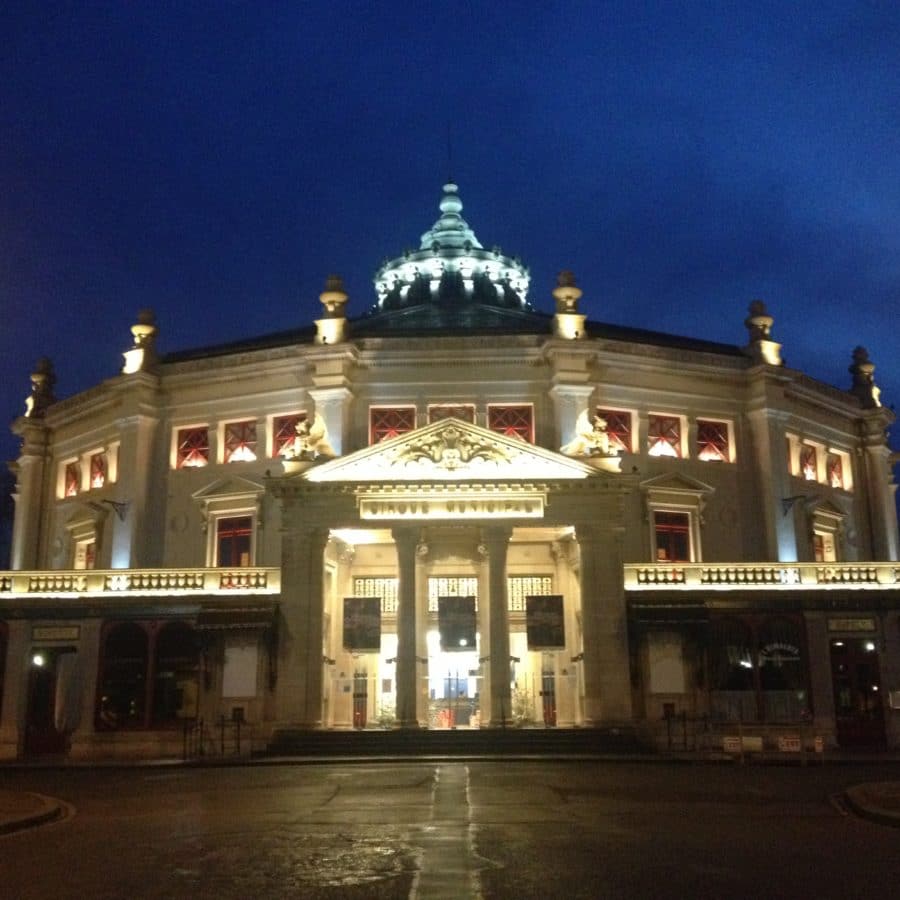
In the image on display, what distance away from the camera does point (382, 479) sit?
39031 millimetres

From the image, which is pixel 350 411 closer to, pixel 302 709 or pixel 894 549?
→ pixel 302 709

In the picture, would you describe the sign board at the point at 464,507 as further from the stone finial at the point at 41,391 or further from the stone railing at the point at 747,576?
the stone finial at the point at 41,391

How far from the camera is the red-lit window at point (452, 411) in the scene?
44.3 m

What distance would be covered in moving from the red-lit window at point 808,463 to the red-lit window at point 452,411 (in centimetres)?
1486

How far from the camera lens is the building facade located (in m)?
38.2

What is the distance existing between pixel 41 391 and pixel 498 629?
92.3ft

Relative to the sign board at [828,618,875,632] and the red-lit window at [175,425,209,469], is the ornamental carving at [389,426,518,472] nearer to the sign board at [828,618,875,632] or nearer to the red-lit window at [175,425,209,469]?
the red-lit window at [175,425,209,469]

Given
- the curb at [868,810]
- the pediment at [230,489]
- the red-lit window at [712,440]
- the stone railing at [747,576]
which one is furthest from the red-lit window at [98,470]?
the curb at [868,810]

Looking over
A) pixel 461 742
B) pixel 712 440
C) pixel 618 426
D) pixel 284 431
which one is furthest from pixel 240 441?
pixel 712 440

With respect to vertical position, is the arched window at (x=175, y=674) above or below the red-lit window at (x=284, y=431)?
below

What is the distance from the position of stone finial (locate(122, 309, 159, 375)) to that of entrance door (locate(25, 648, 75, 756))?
1280 cm

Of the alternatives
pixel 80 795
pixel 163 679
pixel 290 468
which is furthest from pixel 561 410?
pixel 80 795

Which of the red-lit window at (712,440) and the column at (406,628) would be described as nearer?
the column at (406,628)

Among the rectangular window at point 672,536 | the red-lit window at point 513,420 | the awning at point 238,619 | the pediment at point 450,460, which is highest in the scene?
the red-lit window at point 513,420
